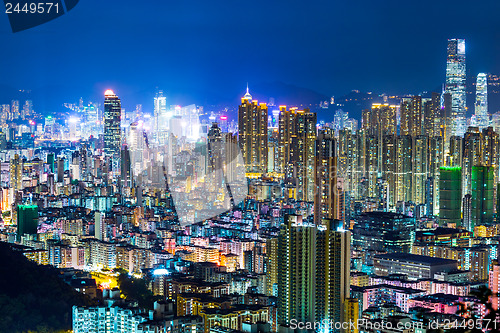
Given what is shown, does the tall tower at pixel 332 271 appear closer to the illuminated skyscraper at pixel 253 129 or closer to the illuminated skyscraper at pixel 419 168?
the illuminated skyscraper at pixel 419 168

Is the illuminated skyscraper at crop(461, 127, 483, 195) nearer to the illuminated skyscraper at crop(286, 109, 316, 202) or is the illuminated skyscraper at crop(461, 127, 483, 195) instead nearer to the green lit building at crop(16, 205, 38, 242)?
the illuminated skyscraper at crop(286, 109, 316, 202)

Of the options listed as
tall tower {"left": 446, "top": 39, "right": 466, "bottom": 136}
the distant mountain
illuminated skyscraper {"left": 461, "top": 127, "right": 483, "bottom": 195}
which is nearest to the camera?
the distant mountain

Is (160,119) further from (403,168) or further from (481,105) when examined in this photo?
(481,105)

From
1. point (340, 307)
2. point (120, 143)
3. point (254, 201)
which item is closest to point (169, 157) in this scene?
point (254, 201)

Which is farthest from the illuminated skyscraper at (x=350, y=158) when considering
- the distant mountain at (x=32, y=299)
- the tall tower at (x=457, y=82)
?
the distant mountain at (x=32, y=299)

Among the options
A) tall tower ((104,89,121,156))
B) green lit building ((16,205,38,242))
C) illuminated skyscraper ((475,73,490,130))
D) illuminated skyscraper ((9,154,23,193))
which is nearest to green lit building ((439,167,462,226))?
illuminated skyscraper ((475,73,490,130))

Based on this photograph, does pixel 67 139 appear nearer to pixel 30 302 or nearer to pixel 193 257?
pixel 193 257

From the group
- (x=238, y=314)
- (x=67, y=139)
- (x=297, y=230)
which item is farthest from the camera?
(x=67, y=139)

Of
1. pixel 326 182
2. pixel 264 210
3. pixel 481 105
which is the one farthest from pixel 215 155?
pixel 481 105
